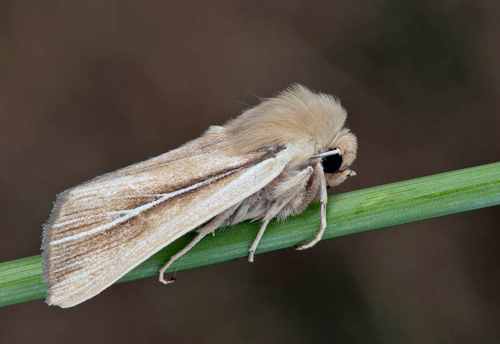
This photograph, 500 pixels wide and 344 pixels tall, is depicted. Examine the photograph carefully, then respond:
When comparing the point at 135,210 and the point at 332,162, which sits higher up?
the point at 332,162

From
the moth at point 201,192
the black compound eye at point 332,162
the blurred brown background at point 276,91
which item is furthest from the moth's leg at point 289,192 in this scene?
the blurred brown background at point 276,91

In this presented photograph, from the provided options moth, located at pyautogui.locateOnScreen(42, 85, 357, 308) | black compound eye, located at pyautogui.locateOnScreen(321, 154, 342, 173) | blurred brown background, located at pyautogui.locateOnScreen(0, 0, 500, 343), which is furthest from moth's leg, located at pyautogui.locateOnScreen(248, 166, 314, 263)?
blurred brown background, located at pyautogui.locateOnScreen(0, 0, 500, 343)

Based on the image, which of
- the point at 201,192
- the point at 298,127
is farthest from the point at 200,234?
the point at 298,127

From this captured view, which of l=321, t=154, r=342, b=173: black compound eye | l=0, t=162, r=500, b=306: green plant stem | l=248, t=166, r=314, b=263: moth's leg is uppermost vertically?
l=321, t=154, r=342, b=173: black compound eye

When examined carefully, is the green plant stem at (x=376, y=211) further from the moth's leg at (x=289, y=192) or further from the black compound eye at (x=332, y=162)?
the black compound eye at (x=332, y=162)

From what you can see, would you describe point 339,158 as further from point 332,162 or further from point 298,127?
point 298,127

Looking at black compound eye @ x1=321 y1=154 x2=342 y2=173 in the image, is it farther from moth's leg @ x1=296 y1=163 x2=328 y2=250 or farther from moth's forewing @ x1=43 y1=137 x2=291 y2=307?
moth's forewing @ x1=43 y1=137 x2=291 y2=307
